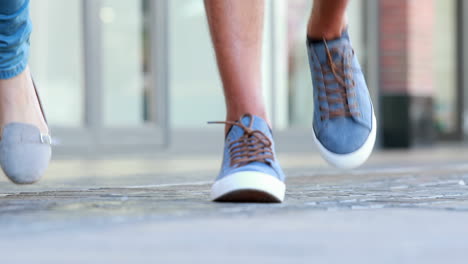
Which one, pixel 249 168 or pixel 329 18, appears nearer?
pixel 249 168

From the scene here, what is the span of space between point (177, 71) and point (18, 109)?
13.9ft

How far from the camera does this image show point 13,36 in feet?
6.28

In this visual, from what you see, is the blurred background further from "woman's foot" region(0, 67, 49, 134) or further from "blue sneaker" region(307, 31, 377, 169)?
"blue sneaker" region(307, 31, 377, 169)

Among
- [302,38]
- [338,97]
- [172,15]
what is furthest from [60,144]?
[338,97]

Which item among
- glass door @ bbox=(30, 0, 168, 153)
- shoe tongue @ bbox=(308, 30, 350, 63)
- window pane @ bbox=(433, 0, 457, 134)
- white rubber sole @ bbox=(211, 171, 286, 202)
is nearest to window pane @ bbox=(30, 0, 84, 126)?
glass door @ bbox=(30, 0, 168, 153)

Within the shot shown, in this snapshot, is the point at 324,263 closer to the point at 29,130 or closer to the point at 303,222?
the point at 303,222

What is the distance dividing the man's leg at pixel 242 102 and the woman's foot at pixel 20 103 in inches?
20.8

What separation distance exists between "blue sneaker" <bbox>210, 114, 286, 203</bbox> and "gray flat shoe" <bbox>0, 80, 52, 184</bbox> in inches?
20.4

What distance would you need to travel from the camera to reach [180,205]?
4.93ft

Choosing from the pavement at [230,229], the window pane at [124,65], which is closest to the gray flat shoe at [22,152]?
the pavement at [230,229]

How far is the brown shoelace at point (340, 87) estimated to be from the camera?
1851 mm

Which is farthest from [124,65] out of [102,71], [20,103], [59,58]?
[20,103]

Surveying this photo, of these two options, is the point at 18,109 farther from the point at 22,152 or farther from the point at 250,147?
the point at 250,147

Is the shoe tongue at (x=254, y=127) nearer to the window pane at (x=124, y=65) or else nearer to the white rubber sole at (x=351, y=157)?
the white rubber sole at (x=351, y=157)
